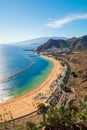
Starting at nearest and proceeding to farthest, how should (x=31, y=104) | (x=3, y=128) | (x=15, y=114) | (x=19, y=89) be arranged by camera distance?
(x=3, y=128) < (x=15, y=114) < (x=31, y=104) < (x=19, y=89)

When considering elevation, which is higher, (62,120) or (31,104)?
(62,120)

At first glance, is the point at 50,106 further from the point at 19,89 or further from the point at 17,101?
the point at 19,89

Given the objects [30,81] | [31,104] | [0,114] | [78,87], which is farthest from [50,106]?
[30,81]

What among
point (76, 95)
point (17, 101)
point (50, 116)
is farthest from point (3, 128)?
point (76, 95)

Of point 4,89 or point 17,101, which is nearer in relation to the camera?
point 17,101

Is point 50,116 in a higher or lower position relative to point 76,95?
higher

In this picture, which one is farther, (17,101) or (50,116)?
(17,101)

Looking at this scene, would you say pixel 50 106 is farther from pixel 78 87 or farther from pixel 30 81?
pixel 30 81

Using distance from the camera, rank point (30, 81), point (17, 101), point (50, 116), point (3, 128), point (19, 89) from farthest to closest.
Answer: point (30, 81)
point (19, 89)
point (17, 101)
point (3, 128)
point (50, 116)

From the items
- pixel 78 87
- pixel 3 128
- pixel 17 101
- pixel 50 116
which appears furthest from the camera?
pixel 78 87
